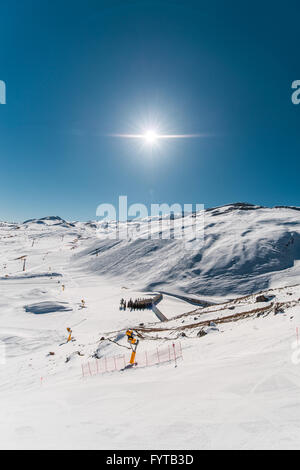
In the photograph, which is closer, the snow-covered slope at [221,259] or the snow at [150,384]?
the snow at [150,384]

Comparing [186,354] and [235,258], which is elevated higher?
[235,258]

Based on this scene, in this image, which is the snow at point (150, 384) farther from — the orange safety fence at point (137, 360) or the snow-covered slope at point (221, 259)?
the snow-covered slope at point (221, 259)

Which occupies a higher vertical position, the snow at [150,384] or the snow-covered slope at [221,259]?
the snow-covered slope at [221,259]

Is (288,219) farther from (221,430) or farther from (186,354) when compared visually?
(221,430)

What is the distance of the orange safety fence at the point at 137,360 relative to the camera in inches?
420

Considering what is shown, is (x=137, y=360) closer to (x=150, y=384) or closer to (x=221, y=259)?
(x=150, y=384)

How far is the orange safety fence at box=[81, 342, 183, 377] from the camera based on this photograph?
1066 centimetres

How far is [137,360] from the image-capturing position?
37.1 ft

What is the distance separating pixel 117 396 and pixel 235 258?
147ft

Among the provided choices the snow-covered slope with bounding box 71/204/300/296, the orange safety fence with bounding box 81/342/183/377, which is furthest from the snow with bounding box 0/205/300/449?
the snow-covered slope with bounding box 71/204/300/296

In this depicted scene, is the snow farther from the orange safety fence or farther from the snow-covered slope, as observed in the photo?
the snow-covered slope

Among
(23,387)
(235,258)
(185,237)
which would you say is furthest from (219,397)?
(185,237)

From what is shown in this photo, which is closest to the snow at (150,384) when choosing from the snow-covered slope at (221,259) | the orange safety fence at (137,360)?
the orange safety fence at (137,360)

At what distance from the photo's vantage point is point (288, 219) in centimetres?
6216
